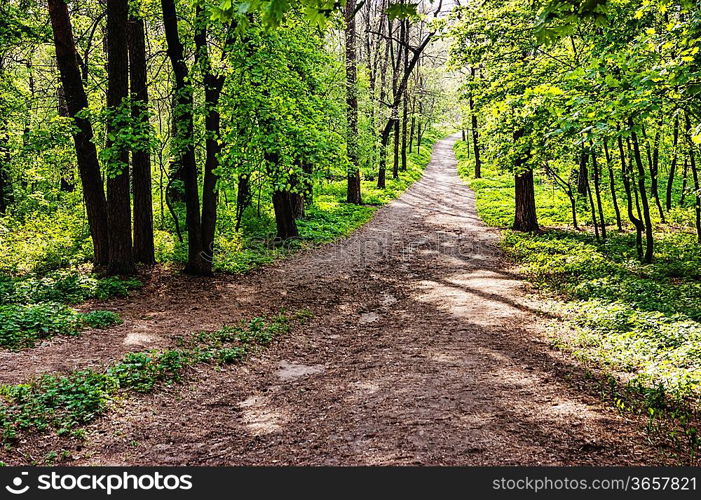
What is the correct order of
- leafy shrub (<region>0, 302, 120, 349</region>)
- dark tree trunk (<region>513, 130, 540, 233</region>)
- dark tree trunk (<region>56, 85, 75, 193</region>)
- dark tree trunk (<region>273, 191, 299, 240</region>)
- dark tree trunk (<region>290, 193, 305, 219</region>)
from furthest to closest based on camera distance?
dark tree trunk (<region>290, 193, 305, 219</region>) < dark tree trunk (<region>56, 85, 75, 193</region>) < dark tree trunk (<region>513, 130, 540, 233</region>) < dark tree trunk (<region>273, 191, 299, 240</region>) < leafy shrub (<region>0, 302, 120, 349</region>)

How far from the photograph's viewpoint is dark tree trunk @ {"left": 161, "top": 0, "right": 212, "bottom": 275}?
1018 cm

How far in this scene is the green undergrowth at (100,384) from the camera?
485 cm

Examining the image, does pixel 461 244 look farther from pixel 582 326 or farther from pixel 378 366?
pixel 378 366

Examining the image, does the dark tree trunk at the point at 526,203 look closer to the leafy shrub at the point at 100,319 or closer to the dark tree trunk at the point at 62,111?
the leafy shrub at the point at 100,319

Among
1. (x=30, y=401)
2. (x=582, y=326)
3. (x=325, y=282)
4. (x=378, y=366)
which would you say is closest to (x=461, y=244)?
(x=325, y=282)

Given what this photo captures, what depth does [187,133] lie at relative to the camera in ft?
35.5

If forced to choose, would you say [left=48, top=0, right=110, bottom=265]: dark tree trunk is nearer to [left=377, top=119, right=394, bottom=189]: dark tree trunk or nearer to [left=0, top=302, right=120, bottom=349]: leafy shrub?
[left=0, top=302, right=120, bottom=349]: leafy shrub

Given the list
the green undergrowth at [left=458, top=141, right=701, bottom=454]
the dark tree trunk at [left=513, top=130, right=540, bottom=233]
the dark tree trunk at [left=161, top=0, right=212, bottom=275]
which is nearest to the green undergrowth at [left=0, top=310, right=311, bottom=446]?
the dark tree trunk at [left=161, top=0, right=212, bottom=275]

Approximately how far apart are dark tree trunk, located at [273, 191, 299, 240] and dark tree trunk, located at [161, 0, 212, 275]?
4077 mm

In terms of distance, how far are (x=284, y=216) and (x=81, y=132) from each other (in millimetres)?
6712

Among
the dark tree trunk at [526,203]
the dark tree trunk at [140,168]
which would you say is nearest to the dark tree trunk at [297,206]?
the dark tree trunk at [140,168]

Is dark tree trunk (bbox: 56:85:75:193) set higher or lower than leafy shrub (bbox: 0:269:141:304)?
higher

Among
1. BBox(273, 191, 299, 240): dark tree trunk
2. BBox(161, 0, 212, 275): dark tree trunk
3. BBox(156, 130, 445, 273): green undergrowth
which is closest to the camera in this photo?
BBox(161, 0, 212, 275): dark tree trunk

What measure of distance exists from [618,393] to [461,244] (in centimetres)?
1065
